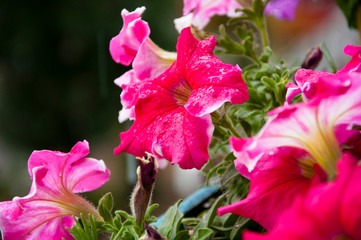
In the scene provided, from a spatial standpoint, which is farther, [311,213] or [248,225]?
[248,225]

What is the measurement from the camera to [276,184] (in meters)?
0.29

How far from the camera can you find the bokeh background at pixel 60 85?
262 cm

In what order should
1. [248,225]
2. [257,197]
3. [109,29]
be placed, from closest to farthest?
[257,197], [248,225], [109,29]

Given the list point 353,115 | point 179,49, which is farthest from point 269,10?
point 353,115

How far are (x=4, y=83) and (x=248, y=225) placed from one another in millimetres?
2800

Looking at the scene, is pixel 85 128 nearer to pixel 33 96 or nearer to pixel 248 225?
pixel 33 96

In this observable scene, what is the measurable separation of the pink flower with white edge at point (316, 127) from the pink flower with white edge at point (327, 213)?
0.18 feet

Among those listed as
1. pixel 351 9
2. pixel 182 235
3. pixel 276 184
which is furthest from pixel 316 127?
pixel 351 9

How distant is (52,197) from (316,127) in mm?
240

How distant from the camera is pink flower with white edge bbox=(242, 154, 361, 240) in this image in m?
0.18

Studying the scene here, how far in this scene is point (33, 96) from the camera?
292 centimetres

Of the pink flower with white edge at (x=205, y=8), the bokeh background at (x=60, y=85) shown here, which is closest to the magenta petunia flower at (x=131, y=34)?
the pink flower with white edge at (x=205, y=8)

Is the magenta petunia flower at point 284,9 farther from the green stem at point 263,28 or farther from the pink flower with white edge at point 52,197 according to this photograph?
the pink flower with white edge at point 52,197

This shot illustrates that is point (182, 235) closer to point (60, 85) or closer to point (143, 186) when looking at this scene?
point (143, 186)
